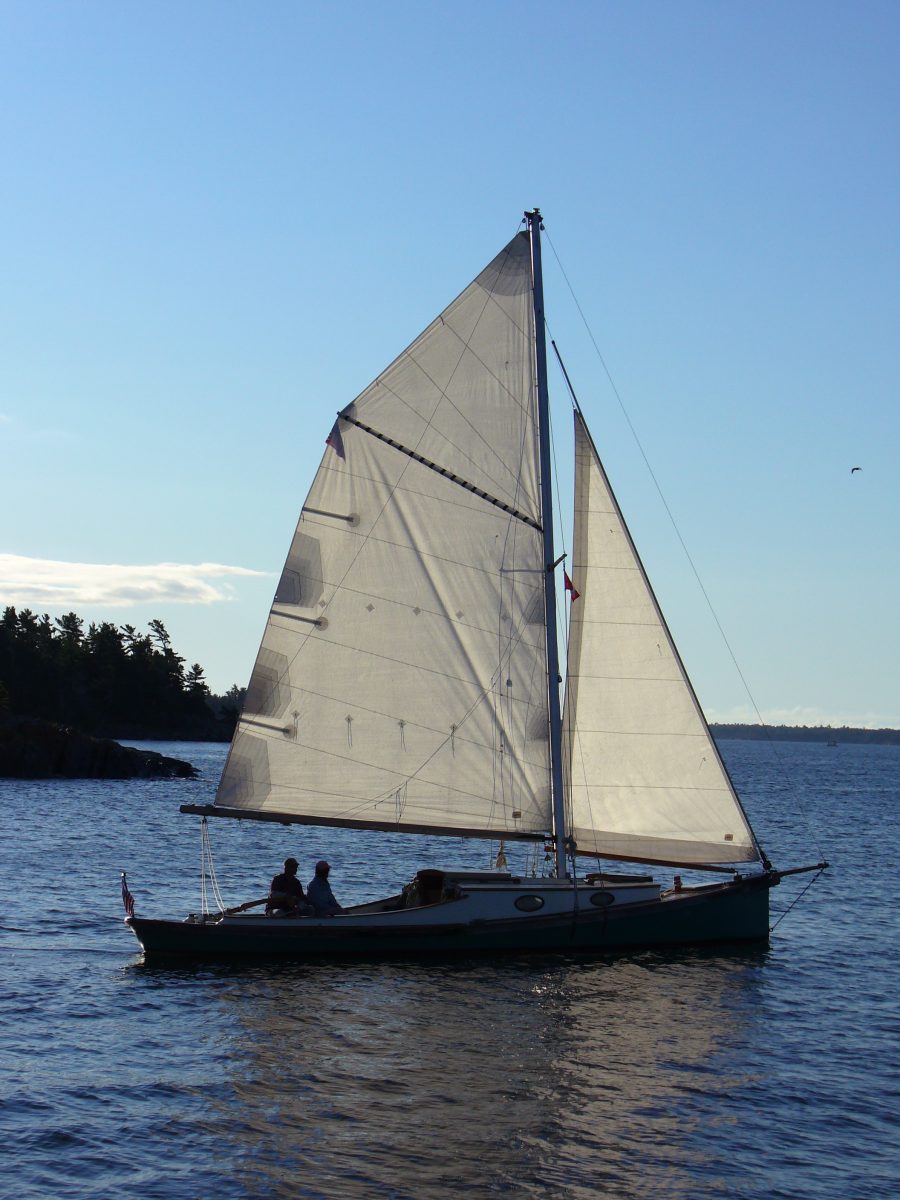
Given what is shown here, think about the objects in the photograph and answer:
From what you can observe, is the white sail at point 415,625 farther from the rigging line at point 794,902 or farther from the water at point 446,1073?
the rigging line at point 794,902

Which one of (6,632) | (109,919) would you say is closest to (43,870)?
(109,919)

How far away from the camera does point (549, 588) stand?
100 feet

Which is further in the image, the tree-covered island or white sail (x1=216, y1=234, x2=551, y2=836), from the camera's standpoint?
the tree-covered island

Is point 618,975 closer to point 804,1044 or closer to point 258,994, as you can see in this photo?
point 804,1044

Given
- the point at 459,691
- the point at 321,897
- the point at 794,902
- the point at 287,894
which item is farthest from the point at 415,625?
the point at 794,902

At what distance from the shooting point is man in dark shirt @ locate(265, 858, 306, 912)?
29.8 m

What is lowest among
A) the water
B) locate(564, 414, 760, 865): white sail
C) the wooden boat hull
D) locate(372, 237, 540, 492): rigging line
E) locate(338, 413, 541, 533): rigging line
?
the water

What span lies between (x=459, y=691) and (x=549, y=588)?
321 cm

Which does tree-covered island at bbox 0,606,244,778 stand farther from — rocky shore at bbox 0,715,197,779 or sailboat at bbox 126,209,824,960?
sailboat at bbox 126,209,824,960

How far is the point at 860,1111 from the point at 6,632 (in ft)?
550

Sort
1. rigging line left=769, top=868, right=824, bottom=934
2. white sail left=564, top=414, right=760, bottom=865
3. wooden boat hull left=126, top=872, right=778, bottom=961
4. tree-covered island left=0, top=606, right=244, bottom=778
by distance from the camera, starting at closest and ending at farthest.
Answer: wooden boat hull left=126, top=872, right=778, bottom=961 < white sail left=564, top=414, right=760, bottom=865 < rigging line left=769, top=868, right=824, bottom=934 < tree-covered island left=0, top=606, right=244, bottom=778

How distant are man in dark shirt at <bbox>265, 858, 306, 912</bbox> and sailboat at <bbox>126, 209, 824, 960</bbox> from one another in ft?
1.47

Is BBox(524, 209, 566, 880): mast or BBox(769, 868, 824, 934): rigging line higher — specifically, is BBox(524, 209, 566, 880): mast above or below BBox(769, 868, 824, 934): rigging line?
above

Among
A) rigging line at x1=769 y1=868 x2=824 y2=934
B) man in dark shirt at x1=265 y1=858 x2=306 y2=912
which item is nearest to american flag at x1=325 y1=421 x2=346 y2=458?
man in dark shirt at x1=265 y1=858 x2=306 y2=912
